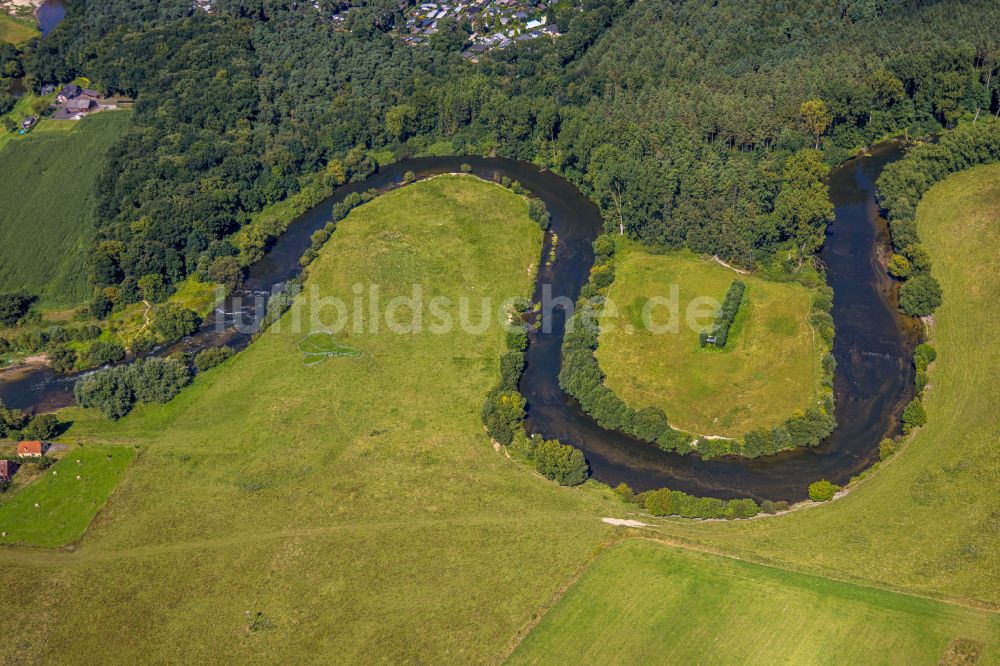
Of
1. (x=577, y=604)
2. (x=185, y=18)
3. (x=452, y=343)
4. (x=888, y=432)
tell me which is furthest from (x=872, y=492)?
(x=185, y=18)

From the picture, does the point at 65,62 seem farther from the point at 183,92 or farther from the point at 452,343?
the point at 452,343

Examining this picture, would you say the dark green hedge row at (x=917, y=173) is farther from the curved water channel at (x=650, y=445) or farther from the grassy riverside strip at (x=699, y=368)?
the grassy riverside strip at (x=699, y=368)

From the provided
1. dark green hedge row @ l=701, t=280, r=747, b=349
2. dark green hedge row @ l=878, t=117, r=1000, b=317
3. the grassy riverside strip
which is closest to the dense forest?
dark green hedge row @ l=701, t=280, r=747, b=349

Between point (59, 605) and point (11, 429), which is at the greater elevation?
point (11, 429)

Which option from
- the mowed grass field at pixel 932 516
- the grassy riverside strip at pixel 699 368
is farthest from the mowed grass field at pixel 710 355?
the mowed grass field at pixel 932 516

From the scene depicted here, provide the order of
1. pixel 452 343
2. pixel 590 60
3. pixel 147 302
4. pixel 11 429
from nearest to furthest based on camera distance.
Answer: pixel 11 429, pixel 452 343, pixel 147 302, pixel 590 60

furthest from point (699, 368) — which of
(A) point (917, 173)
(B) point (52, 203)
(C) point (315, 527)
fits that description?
(B) point (52, 203)
